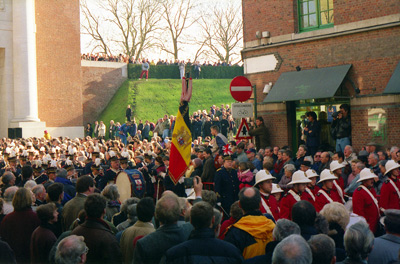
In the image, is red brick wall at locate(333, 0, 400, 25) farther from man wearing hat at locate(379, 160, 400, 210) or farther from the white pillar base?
the white pillar base

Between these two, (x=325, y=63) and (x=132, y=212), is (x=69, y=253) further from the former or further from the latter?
(x=325, y=63)

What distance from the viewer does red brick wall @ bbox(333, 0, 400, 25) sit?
613 inches

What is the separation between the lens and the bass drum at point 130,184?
11.5 m

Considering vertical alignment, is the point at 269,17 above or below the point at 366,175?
above

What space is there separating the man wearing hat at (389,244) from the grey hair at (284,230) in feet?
2.87

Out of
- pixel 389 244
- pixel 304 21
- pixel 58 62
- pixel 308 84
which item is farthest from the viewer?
pixel 58 62

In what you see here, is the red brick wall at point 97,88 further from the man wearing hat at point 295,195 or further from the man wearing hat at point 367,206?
the man wearing hat at point 367,206

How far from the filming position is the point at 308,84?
17.1 meters

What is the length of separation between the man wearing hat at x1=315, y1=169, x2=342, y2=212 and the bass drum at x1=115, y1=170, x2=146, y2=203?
428 cm

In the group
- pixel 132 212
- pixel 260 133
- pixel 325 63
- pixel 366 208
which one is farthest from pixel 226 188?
pixel 325 63

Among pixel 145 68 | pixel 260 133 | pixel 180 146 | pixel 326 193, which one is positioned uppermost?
pixel 145 68

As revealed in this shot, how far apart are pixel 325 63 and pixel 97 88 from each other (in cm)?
3523

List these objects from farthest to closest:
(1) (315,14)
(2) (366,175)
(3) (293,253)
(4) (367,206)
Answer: (1) (315,14) → (2) (366,175) → (4) (367,206) → (3) (293,253)

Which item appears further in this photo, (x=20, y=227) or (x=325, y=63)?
(x=325, y=63)
